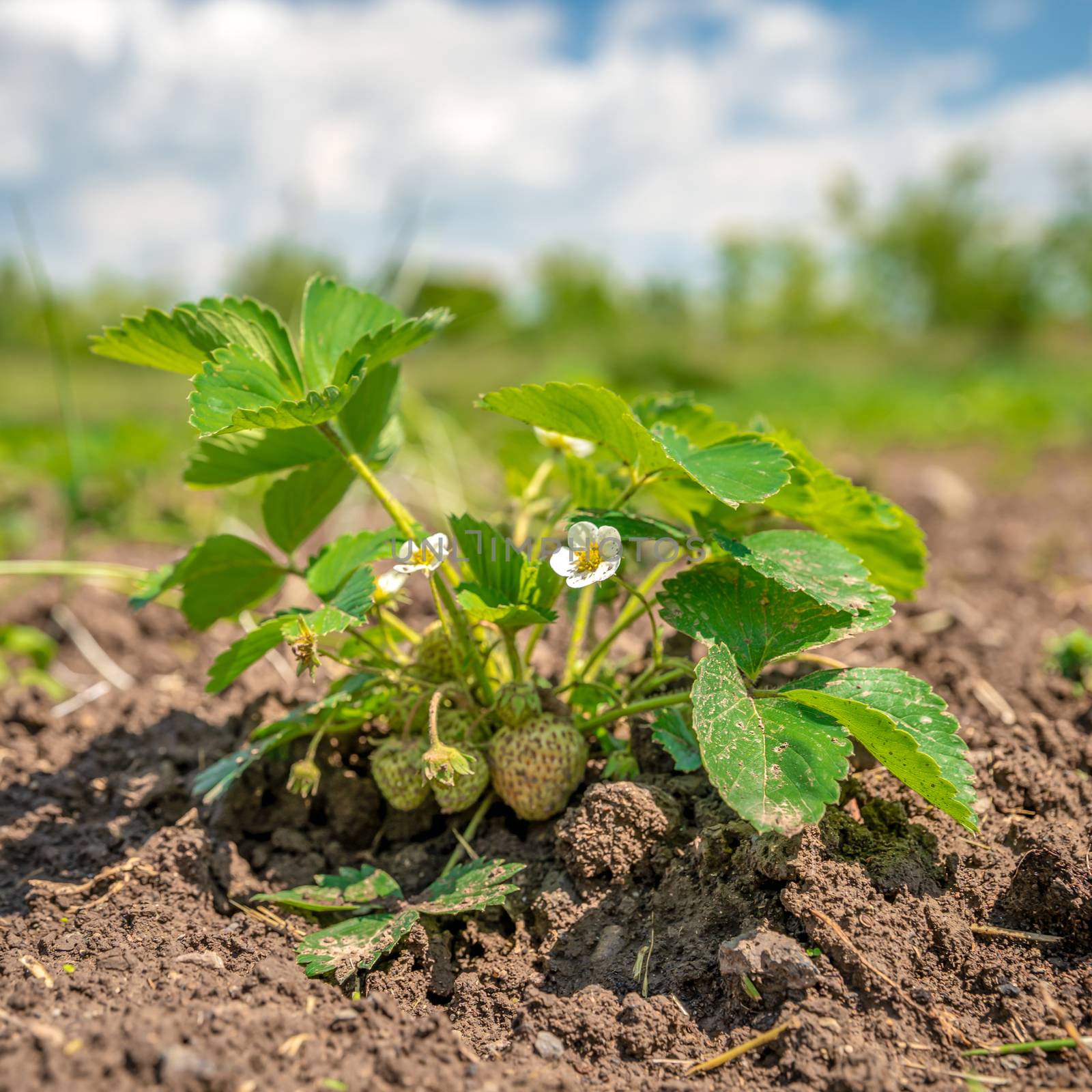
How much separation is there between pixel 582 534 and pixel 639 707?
0.30m

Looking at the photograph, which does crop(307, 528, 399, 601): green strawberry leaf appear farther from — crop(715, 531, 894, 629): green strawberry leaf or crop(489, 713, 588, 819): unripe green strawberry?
crop(715, 531, 894, 629): green strawberry leaf

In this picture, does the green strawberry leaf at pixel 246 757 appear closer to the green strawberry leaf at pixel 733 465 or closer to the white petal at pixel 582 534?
the white petal at pixel 582 534

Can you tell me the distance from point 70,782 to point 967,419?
8.31 meters

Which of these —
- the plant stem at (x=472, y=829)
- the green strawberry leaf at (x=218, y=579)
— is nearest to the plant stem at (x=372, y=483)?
the green strawberry leaf at (x=218, y=579)

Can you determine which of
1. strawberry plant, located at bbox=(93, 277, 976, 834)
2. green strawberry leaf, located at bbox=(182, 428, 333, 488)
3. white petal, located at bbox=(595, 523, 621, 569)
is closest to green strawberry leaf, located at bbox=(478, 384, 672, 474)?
strawberry plant, located at bbox=(93, 277, 976, 834)

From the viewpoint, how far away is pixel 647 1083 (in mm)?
1019

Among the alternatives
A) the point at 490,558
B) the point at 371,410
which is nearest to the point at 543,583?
the point at 490,558

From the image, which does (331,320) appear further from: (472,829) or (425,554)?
(472,829)

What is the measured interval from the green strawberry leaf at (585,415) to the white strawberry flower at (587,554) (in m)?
0.13

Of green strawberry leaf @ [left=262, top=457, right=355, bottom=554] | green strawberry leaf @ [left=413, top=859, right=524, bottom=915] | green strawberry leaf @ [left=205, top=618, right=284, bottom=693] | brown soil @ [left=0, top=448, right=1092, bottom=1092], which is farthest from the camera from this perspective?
green strawberry leaf @ [left=262, top=457, right=355, bottom=554]

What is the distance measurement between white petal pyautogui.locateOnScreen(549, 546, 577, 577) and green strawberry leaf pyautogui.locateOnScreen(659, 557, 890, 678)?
0.49ft

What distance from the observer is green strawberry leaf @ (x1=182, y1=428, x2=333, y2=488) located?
1.50m

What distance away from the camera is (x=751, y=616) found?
1.31 metres

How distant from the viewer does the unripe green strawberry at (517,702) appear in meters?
1.35
